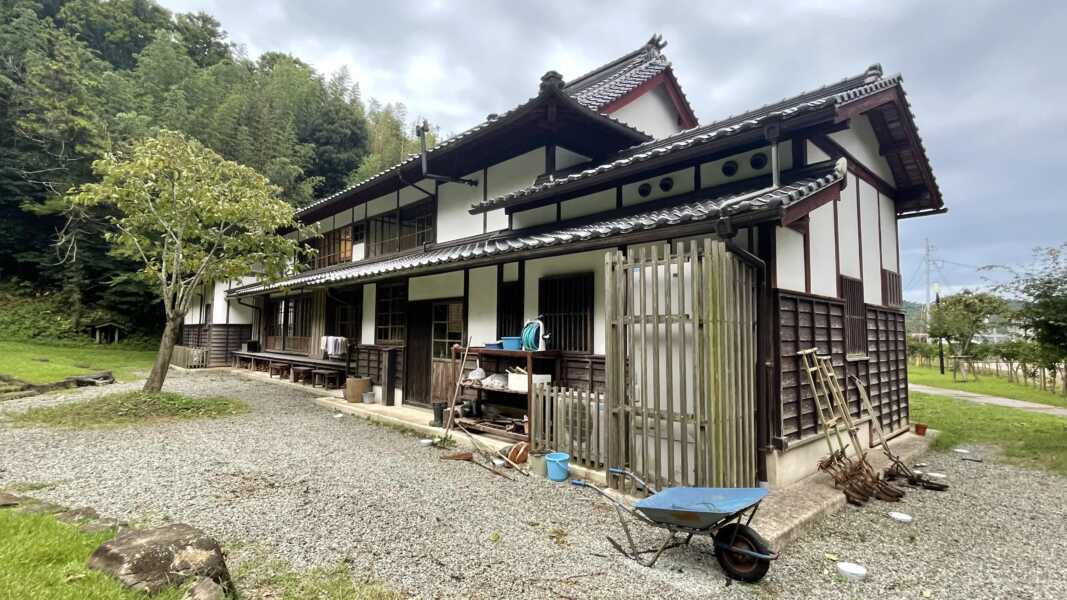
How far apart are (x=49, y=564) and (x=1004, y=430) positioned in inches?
496

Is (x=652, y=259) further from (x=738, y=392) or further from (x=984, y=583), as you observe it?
(x=984, y=583)

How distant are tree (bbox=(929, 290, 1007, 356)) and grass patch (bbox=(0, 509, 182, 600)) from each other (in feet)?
93.8

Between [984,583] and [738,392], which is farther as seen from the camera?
[738,392]

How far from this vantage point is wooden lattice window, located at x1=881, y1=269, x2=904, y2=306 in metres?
7.37

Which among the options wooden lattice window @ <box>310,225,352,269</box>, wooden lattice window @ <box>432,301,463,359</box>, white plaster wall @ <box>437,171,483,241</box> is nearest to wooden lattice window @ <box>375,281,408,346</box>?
wooden lattice window @ <box>432,301,463,359</box>

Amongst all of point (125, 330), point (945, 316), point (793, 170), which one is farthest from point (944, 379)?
point (125, 330)

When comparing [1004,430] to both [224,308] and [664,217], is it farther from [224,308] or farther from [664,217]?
[224,308]

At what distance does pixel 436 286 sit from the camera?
876 cm

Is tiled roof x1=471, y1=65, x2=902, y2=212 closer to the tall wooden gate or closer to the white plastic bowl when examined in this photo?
the tall wooden gate

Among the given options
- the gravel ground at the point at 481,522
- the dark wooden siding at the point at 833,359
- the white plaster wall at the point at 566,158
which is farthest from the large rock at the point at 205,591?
the white plaster wall at the point at 566,158

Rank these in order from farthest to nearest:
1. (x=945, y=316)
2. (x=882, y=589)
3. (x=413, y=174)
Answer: (x=945, y=316) < (x=413, y=174) < (x=882, y=589)

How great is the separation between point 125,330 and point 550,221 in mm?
22788

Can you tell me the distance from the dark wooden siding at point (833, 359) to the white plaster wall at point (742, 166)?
4.77 ft

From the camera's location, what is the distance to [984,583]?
318cm
